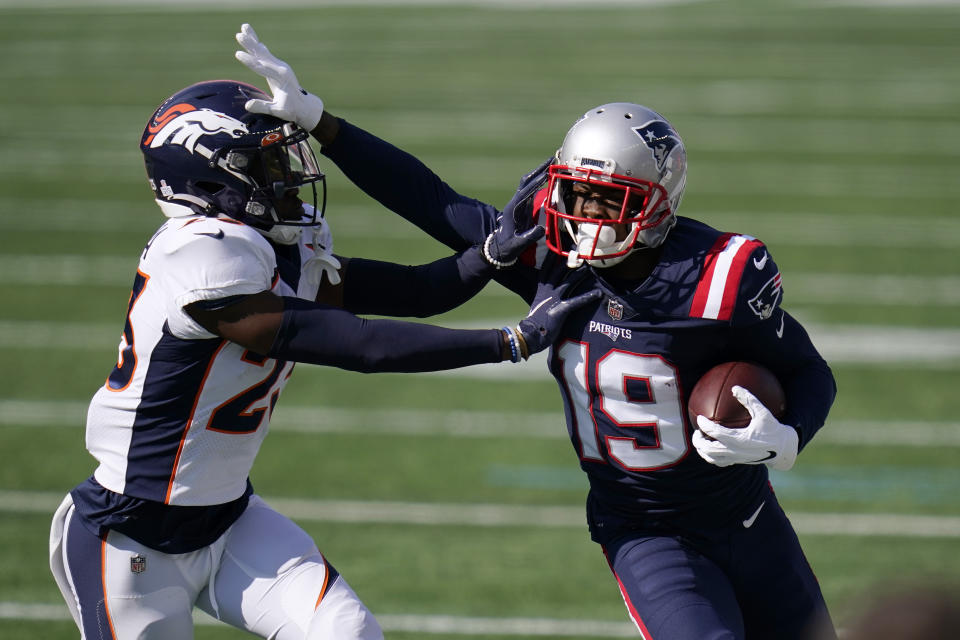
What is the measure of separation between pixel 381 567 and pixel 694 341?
2.67m

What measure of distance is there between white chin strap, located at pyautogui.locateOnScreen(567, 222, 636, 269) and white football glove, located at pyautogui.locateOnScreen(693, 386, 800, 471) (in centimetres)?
46

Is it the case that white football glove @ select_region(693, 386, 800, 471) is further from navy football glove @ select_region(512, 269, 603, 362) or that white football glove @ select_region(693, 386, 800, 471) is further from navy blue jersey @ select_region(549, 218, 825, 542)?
navy football glove @ select_region(512, 269, 603, 362)

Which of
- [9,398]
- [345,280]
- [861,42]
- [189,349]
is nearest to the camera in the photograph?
[189,349]

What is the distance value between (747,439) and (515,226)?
0.85 metres

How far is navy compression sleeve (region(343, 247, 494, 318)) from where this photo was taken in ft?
12.1

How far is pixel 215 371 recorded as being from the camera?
325cm

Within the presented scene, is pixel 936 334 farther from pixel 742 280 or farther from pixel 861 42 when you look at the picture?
pixel 861 42

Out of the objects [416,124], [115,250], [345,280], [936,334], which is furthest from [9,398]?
[416,124]

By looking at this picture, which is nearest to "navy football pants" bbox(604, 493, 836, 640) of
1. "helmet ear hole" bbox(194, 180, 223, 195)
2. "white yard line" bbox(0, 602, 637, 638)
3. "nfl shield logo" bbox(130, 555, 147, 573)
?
"nfl shield logo" bbox(130, 555, 147, 573)

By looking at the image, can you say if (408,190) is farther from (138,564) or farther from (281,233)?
(138,564)

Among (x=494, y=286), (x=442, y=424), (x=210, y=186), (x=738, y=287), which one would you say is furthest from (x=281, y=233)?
(x=494, y=286)

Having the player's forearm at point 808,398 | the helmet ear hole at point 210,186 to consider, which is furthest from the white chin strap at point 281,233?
the player's forearm at point 808,398

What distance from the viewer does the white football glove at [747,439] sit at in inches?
124

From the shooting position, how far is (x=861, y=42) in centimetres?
1903
